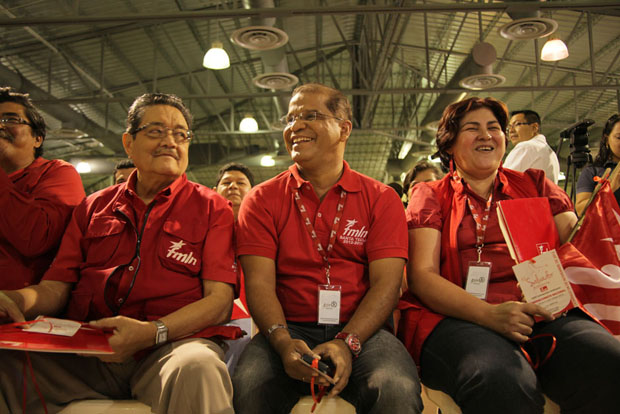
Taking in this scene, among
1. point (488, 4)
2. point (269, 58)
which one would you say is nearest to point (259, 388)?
point (488, 4)

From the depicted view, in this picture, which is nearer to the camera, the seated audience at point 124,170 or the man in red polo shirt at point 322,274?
the man in red polo shirt at point 322,274

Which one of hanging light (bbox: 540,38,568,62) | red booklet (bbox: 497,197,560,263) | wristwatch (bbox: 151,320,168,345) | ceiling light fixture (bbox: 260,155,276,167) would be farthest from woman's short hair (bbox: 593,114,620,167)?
ceiling light fixture (bbox: 260,155,276,167)

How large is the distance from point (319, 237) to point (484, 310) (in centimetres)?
67

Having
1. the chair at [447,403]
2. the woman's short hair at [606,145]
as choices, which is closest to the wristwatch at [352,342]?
the chair at [447,403]

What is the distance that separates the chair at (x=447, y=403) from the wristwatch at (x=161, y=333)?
979 mm

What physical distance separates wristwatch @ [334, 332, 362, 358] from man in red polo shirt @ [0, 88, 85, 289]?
1254 millimetres

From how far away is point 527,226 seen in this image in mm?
1897

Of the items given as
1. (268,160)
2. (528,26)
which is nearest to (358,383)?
(528,26)

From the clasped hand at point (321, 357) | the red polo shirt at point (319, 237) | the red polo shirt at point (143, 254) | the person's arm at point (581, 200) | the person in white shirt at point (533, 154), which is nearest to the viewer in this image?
the clasped hand at point (321, 357)

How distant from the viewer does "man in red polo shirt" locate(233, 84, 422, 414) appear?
158 centimetres

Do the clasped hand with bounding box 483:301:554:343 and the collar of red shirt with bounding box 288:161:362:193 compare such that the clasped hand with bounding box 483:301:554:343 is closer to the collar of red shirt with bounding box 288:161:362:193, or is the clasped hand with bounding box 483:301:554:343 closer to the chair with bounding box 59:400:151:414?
the collar of red shirt with bounding box 288:161:362:193

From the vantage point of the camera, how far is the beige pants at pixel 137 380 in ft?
4.89

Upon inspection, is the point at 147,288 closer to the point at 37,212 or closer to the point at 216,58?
the point at 37,212

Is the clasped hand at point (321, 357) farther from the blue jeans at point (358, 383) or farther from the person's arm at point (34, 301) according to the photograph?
the person's arm at point (34, 301)
